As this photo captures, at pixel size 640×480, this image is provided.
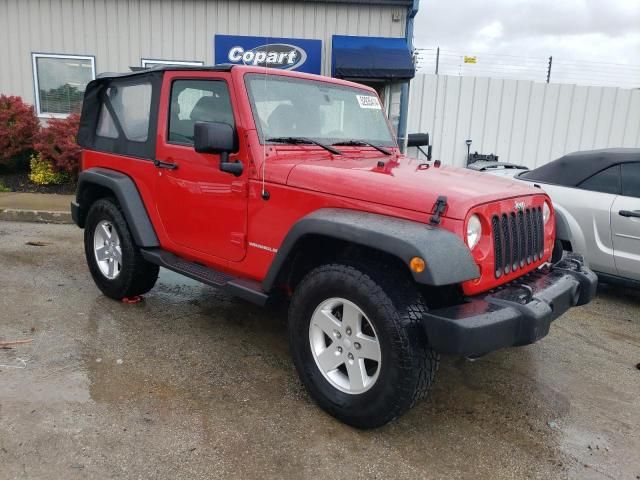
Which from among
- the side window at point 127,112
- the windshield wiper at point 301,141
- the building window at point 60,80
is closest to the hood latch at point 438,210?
the windshield wiper at point 301,141

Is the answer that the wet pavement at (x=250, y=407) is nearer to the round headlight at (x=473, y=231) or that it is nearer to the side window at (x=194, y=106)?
the round headlight at (x=473, y=231)

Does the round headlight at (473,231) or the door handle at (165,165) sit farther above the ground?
the door handle at (165,165)

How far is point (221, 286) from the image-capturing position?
11.3 ft

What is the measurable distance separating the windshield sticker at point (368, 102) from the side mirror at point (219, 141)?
122 cm

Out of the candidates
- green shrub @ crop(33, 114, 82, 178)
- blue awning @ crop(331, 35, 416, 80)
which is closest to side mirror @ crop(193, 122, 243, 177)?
blue awning @ crop(331, 35, 416, 80)

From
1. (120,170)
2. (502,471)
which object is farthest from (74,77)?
(502,471)

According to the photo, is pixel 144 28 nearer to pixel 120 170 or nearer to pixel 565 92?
pixel 120 170

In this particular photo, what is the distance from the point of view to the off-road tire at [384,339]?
2496 mm

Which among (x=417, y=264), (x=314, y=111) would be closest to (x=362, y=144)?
(x=314, y=111)

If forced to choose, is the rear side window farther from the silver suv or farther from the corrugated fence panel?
the corrugated fence panel

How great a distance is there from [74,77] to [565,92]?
10.0m

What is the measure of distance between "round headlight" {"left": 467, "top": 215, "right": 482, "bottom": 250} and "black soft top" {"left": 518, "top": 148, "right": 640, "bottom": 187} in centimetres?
314

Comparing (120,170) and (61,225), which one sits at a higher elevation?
(120,170)

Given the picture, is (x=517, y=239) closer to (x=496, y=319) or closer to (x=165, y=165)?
(x=496, y=319)
